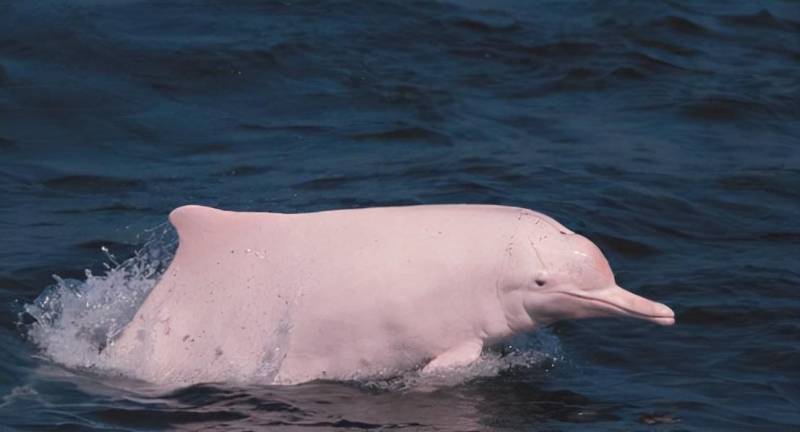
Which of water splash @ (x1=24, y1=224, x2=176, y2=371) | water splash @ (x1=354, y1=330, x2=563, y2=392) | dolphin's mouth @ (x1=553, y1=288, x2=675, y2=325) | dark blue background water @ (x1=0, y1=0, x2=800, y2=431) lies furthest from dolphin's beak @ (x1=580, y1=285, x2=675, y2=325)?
water splash @ (x1=24, y1=224, x2=176, y2=371)

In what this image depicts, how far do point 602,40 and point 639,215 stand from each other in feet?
22.2

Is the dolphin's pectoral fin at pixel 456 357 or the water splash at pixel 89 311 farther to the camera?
the water splash at pixel 89 311

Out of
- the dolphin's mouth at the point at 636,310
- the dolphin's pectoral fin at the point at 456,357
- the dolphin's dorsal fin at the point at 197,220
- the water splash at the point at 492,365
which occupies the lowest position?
the water splash at the point at 492,365

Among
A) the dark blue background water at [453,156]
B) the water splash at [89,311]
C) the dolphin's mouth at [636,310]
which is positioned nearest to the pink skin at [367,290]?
the dolphin's mouth at [636,310]

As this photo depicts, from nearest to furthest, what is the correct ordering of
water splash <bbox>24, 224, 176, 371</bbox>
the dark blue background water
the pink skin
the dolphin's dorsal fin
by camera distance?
the pink skin, the dark blue background water, the dolphin's dorsal fin, water splash <bbox>24, 224, 176, 371</bbox>

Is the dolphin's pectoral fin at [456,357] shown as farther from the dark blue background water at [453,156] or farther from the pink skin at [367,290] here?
the dark blue background water at [453,156]

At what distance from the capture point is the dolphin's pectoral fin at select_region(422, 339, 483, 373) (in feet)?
30.8

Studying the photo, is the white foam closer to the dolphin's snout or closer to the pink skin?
the pink skin

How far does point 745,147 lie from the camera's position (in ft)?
53.6

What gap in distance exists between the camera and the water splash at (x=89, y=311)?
10.1 meters

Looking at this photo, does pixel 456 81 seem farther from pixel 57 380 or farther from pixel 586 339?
pixel 57 380

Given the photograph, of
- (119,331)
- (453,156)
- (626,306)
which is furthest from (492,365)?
(453,156)

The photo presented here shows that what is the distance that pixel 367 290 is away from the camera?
929cm

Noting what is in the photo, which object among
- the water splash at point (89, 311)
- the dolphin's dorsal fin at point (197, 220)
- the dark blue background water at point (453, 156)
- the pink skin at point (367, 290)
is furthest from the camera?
the water splash at point (89, 311)
